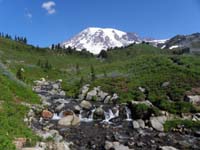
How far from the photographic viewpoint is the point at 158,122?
33.7 metres

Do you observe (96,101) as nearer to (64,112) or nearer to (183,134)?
(64,112)

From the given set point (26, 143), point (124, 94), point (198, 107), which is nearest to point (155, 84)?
point (124, 94)

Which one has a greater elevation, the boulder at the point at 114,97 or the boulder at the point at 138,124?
the boulder at the point at 114,97

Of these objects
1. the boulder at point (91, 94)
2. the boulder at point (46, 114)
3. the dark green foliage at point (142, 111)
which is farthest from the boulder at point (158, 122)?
the boulder at point (91, 94)

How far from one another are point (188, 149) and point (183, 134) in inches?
210

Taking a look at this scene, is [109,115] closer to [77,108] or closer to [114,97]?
[77,108]

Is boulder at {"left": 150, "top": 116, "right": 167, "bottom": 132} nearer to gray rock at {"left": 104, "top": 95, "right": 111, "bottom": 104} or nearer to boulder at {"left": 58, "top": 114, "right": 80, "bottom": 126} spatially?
boulder at {"left": 58, "top": 114, "right": 80, "bottom": 126}

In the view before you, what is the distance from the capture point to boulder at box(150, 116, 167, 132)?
32500 millimetres

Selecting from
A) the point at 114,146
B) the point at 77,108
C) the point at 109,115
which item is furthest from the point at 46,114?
the point at 114,146

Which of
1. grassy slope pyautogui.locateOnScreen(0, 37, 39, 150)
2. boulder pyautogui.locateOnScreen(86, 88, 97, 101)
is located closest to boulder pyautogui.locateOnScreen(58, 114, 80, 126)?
grassy slope pyautogui.locateOnScreen(0, 37, 39, 150)

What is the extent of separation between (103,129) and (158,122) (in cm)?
651

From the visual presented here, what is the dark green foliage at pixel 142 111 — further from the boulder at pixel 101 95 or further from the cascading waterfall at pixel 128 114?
the boulder at pixel 101 95

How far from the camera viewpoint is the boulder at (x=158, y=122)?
32.5 meters

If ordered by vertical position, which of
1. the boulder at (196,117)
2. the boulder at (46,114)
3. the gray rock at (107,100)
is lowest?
the boulder at (196,117)
